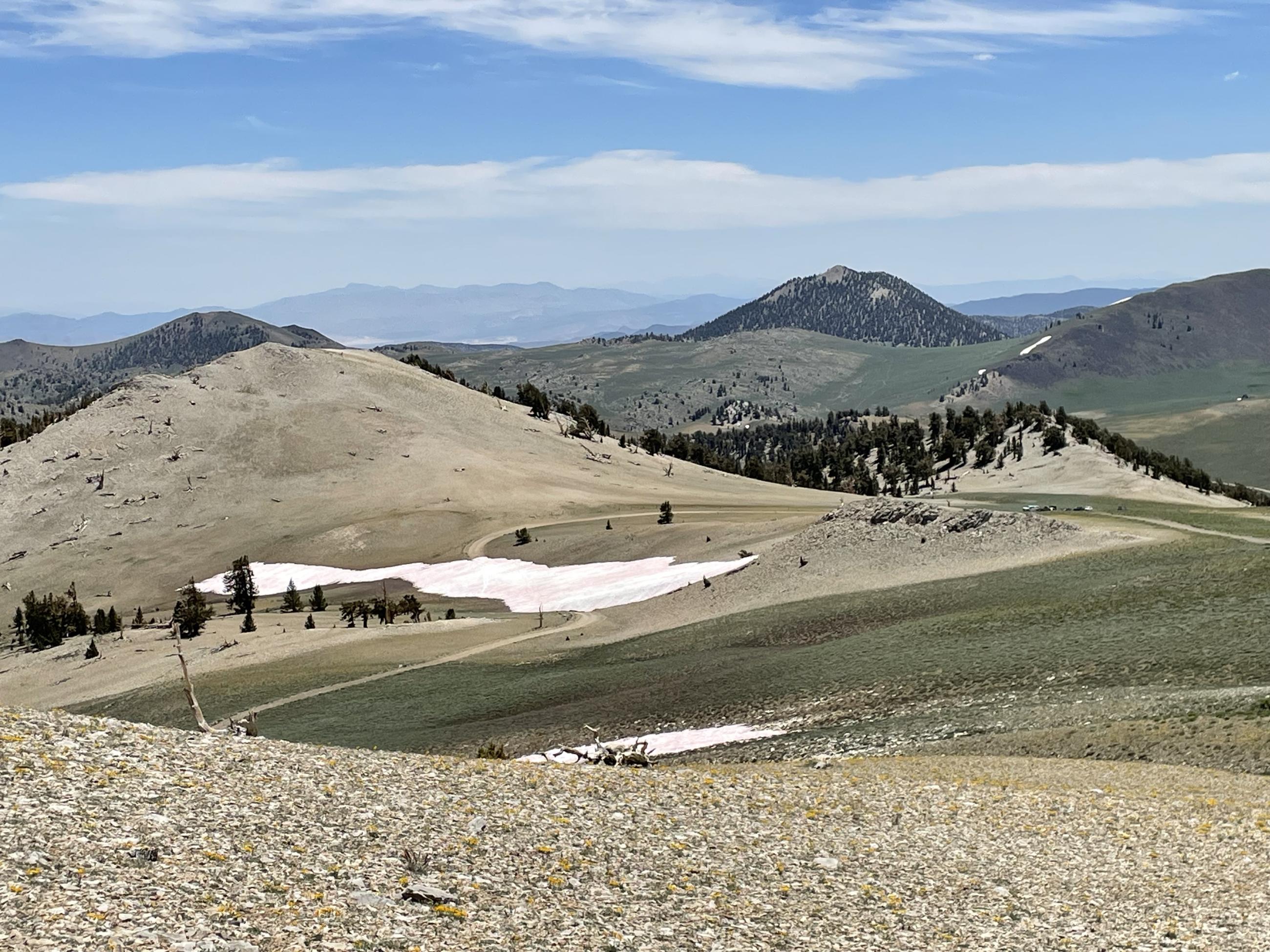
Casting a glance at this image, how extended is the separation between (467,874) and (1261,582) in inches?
1946

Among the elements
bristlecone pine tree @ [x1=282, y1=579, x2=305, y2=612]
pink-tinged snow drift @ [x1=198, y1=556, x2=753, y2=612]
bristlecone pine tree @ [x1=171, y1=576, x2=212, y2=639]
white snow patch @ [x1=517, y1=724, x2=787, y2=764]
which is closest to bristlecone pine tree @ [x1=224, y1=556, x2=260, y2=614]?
bristlecone pine tree @ [x1=282, y1=579, x2=305, y2=612]

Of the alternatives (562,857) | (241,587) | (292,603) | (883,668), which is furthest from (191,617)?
(562,857)

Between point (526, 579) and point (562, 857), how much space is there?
86499mm

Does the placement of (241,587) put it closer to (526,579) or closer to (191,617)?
(191,617)

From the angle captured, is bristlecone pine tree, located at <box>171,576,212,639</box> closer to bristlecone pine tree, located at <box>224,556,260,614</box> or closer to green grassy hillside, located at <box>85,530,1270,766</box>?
bristlecone pine tree, located at <box>224,556,260,614</box>

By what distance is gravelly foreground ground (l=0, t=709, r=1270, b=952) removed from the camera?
53.3ft

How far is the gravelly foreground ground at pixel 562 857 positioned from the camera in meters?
16.2

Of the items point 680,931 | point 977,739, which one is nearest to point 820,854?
point 680,931

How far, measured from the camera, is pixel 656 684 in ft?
177

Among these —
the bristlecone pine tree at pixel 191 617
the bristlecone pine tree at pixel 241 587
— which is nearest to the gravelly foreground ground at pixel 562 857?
the bristlecone pine tree at pixel 191 617

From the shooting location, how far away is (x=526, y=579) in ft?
349

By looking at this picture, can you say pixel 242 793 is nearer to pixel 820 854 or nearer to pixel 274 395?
pixel 820 854

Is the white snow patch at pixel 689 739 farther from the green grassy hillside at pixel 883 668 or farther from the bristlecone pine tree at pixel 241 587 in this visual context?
the bristlecone pine tree at pixel 241 587

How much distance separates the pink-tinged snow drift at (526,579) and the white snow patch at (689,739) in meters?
41.8
